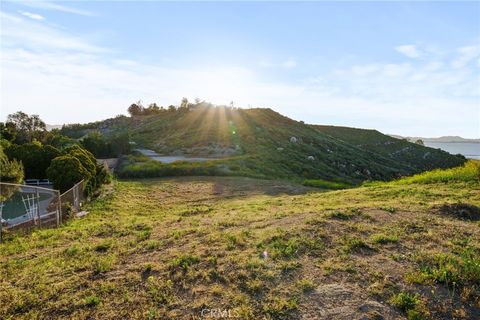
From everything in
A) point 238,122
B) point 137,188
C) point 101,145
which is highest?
point 238,122

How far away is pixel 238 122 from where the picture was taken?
66688 mm

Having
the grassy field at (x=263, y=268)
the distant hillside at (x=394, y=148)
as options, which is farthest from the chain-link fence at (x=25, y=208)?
the distant hillside at (x=394, y=148)

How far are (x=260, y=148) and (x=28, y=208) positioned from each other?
37815 millimetres

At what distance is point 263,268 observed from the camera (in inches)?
265

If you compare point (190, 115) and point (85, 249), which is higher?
point (190, 115)

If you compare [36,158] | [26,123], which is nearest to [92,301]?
[36,158]

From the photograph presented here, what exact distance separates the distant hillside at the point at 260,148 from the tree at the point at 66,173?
11.5 metres

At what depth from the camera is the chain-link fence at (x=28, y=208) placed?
40.9ft

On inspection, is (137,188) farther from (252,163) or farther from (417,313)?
(417,313)

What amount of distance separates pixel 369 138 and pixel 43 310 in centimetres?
9884

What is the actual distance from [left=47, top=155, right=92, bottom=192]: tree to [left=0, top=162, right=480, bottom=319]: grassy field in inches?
321

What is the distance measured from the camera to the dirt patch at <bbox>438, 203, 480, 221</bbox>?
34.1 ft

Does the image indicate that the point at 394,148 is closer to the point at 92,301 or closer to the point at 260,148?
the point at 260,148

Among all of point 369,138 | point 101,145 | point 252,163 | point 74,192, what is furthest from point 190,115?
point 74,192
